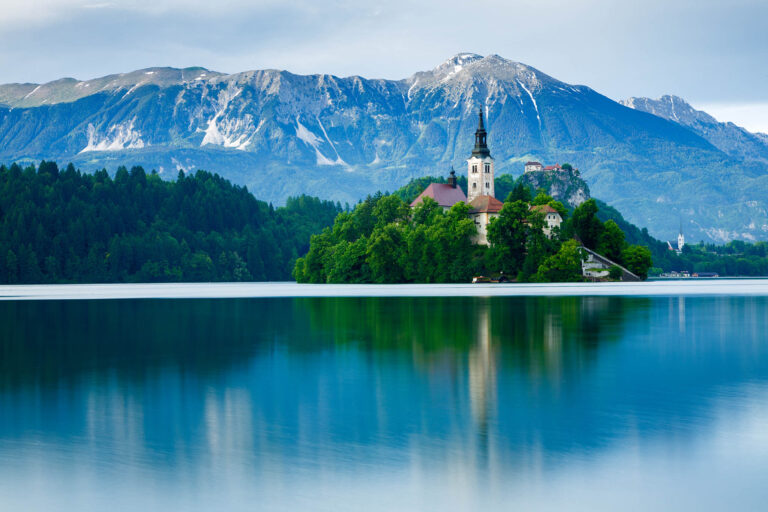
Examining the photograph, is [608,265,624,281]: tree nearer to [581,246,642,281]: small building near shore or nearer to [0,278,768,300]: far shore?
[581,246,642,281]: small building near shore

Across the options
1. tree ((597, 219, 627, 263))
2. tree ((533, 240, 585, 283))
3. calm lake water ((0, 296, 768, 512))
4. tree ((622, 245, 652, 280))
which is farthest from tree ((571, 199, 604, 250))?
calm lake water ((0, 296, 768, 512))

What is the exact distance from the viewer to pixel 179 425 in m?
19.0

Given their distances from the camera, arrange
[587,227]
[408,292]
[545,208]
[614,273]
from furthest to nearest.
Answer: [545,208], [587,227], [614,273], [408,292]

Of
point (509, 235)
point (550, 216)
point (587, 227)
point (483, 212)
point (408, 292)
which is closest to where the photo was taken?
point (408, 292)

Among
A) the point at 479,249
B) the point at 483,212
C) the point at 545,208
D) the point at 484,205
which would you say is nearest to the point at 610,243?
the point at 545,208

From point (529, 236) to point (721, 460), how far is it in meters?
130

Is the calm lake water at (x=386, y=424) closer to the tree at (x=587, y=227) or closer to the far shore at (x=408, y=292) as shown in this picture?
the far shore at (x=408, y=292)

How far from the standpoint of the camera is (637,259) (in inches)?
5891

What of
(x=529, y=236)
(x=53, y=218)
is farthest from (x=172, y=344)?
(x=53, y=218)

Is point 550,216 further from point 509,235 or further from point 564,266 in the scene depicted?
point 564,266

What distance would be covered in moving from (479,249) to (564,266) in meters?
17.5

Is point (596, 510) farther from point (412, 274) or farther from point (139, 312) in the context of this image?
point (412, 274)

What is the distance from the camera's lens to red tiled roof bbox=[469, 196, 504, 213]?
17550 cm

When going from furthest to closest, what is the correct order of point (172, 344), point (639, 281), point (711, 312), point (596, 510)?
1. point (639, 281)
2. point (711, 312)
3. point (172, 344)
4. point (596, 510)
